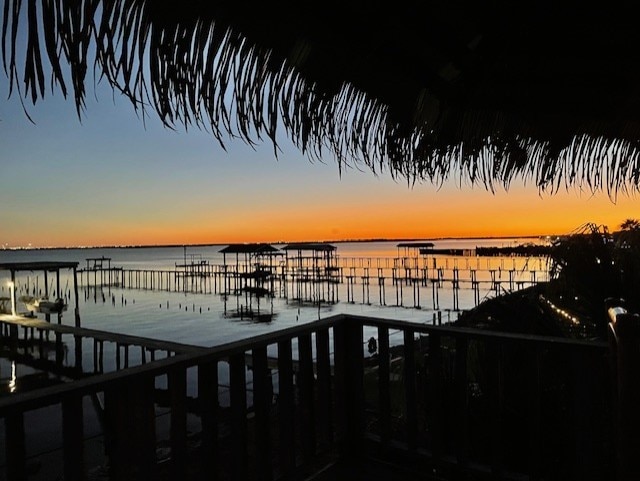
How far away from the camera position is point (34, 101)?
2.77 ft

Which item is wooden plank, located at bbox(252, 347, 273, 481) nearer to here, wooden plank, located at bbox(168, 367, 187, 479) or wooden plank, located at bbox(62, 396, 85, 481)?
wooden plank, located at bbox(168, 367, 187, 479)

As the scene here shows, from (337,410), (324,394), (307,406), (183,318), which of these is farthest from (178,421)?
(183,318)

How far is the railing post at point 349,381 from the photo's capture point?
2.43 meters

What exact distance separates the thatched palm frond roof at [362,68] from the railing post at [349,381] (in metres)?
0.93

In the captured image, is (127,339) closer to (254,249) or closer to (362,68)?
(362,68)

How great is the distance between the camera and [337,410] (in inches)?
97.1

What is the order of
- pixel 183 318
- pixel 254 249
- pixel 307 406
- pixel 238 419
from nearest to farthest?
pixel 238 419
pixel 307 406
pixel 183 318
pixel 254 249

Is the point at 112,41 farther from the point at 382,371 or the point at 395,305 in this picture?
the point at 395,305

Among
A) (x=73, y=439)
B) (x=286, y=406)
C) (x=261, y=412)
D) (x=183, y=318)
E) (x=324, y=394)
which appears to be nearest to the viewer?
(x=73, y=439)

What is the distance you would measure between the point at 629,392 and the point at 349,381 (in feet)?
4.80

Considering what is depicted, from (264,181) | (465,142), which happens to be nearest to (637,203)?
(465,142)

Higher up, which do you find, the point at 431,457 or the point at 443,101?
the point at 443,101

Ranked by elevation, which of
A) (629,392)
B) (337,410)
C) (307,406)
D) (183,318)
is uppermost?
(629,392)

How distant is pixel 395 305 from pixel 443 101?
20.6 metres
